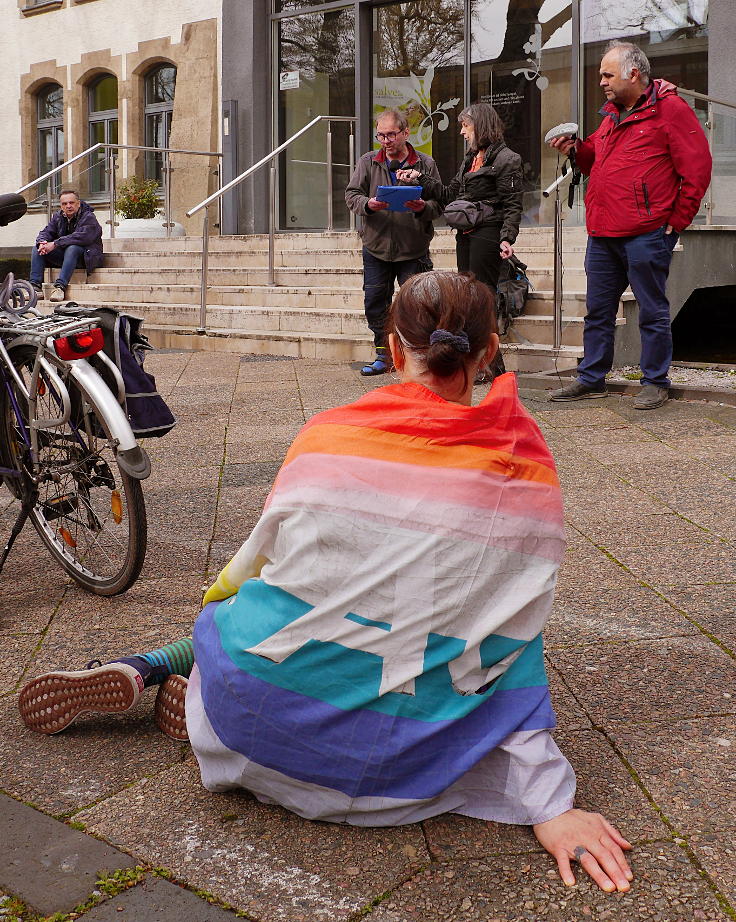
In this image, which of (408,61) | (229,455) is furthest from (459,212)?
(408,61)

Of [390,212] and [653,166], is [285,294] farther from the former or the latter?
[653,166]

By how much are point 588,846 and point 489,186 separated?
6529mm

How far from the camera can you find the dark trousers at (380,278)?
8852 mm

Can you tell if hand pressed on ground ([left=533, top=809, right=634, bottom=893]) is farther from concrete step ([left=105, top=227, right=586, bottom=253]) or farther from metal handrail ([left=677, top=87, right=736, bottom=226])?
metal handrail ([left=677, top=87, right=736, bottom=226])

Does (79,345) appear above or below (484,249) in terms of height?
below

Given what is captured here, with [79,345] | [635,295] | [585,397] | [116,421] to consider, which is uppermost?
[635,295]

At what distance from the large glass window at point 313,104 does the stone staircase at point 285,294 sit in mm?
1965

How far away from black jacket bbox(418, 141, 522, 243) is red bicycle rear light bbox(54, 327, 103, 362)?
16.0ft

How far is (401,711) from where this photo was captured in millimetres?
2342

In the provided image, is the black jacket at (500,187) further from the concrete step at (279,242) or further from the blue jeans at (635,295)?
the concrete step at (279,242)

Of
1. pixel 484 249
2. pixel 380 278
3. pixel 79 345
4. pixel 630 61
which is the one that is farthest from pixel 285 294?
pixel 79 345

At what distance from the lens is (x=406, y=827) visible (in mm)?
2441

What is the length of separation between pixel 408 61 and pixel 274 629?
14.8 metres

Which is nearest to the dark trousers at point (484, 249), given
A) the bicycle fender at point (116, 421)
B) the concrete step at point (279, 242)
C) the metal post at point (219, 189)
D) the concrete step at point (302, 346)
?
the concrete step at point (302, 346)
